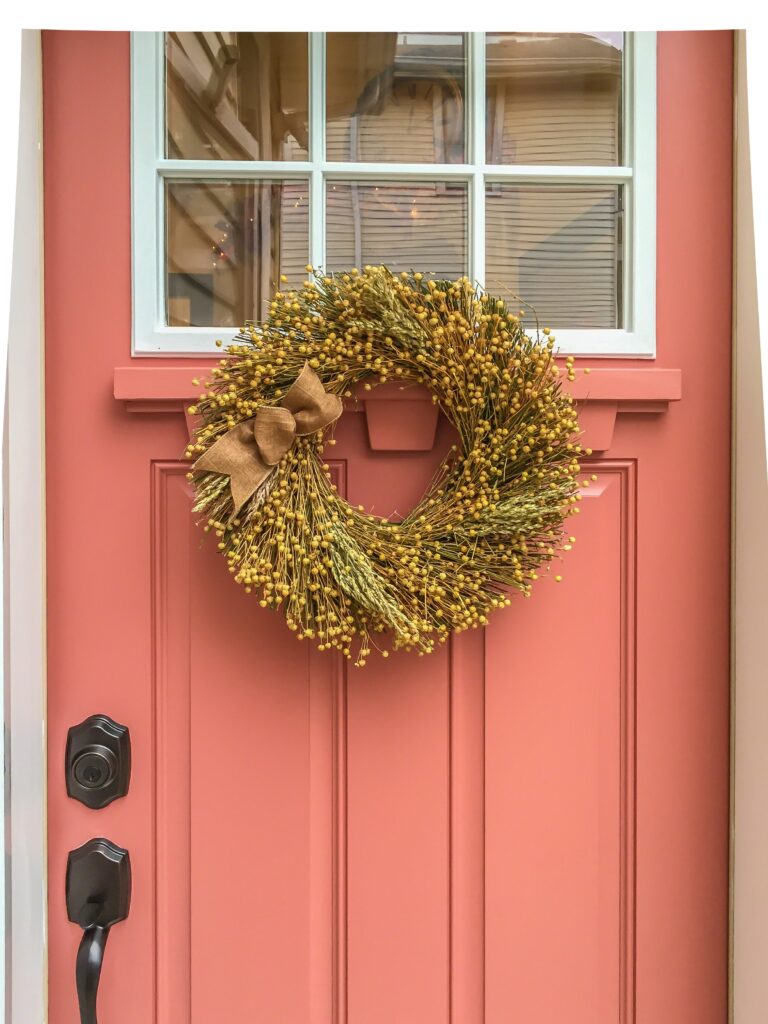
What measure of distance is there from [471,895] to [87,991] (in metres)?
0.47

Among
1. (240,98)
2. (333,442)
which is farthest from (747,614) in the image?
(240,98)

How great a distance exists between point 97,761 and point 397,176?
0.82 metres

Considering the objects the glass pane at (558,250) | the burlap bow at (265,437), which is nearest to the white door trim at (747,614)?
the glass pane at (558,250)

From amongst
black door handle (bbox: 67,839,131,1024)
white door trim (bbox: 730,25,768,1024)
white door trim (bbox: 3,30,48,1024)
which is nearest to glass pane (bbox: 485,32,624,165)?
white door trim (bbox: 730,25,768,1024)

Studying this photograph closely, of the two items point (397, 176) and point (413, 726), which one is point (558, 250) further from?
point (413, 726)

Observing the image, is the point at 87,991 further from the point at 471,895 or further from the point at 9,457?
the point at 9,457

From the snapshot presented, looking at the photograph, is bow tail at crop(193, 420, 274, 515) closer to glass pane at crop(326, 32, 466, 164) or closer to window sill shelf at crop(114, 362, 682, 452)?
window sill shelf at crop(114, 362, 682, 452)

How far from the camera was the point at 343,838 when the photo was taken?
861mm

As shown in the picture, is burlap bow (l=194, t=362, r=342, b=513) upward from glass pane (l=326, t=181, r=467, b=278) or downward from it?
downward

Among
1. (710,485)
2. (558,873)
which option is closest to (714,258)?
(710,485)

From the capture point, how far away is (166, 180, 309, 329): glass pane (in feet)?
2.81

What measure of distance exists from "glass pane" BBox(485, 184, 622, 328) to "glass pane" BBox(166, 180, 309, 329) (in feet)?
0.81

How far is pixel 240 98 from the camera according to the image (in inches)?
33.7
